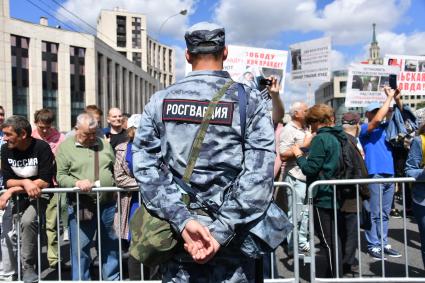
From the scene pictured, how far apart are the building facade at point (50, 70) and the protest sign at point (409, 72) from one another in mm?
44873

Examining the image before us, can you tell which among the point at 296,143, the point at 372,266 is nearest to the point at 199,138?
the point at 296,143

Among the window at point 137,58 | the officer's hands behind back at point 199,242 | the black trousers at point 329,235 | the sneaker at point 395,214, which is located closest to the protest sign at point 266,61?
the black trousers at point 329,235

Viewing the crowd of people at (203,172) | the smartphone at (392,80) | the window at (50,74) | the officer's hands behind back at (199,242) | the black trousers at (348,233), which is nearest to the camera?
the officer's hands behind back at (199,242)

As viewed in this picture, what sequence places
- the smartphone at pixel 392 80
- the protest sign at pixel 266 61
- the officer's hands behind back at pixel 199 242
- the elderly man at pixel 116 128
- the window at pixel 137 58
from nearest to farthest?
the officer's hands behind back at pixel 199 242, the smartphone at pixel 392 80, the protest sign at pixel 266 61, the elderly man at pixel 116 128, the window at pixel 137 58

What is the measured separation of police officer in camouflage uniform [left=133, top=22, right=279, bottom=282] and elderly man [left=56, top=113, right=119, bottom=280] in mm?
2662

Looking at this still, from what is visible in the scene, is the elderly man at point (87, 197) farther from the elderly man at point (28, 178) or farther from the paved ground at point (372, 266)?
the paved ground at point (372, 266)

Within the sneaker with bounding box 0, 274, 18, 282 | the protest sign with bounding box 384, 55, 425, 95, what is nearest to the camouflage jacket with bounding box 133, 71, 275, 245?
the sneaker with bounding box 0, 274, 18, 282

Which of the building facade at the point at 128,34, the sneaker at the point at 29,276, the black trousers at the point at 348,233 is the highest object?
the building facade at the point at 128,34

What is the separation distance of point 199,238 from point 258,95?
74 cm

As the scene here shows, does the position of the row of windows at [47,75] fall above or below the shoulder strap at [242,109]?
above

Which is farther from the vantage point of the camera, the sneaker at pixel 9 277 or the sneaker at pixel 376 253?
the sneaker at pixel 376 253

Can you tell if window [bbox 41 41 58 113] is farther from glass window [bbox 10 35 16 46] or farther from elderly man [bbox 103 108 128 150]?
elderly man [bbox 103 108 128 150]

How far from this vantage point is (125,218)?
4.69m

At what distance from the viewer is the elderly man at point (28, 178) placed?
4.49m
